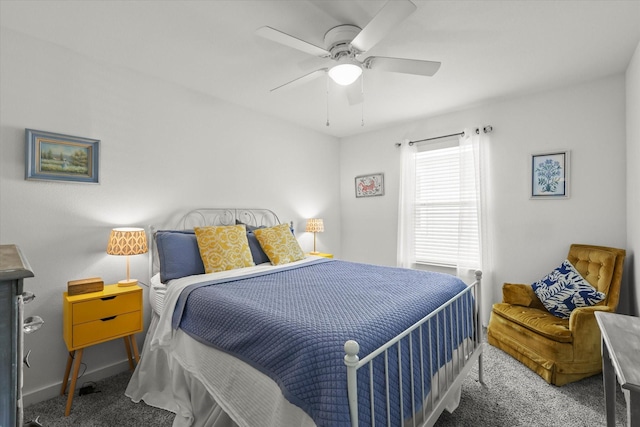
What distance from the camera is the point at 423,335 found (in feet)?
5.32

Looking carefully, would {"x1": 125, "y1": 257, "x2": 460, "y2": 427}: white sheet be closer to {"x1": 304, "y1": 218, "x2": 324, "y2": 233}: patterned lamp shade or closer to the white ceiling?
{"x1": 304, "y1": 218, "x2": 324, "y2": 233}: patterned lamp shade

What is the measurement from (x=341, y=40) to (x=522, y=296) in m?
2.78

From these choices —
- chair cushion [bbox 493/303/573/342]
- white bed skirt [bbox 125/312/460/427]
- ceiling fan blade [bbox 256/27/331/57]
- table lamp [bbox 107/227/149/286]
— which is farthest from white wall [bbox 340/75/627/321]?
table lamp [bbox 107/227/149/286]

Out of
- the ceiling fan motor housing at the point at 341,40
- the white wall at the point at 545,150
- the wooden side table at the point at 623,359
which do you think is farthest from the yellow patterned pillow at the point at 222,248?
the white wall at the point at 545,150

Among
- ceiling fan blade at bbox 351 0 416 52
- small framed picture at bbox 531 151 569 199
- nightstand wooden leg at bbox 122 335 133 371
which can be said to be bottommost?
nightstand wooden leg at bbox 122 335 133 371

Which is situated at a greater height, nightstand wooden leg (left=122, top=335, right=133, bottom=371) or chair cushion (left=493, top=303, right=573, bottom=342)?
chair cushion (left=493, top=303, right=573, bottom=342)

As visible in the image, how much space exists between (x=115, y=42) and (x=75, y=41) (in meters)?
0.29

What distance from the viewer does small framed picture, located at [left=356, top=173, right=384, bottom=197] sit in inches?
177

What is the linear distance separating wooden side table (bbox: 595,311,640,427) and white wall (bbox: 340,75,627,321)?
183 centimetres

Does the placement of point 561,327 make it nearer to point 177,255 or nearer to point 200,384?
point 200,384

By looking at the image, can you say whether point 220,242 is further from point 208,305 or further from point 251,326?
point 251,326

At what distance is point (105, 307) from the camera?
2.18m

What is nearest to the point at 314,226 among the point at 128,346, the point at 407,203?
the point at 407,203

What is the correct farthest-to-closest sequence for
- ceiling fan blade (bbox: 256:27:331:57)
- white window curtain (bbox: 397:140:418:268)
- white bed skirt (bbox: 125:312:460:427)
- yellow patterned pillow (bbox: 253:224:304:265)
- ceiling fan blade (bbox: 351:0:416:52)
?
white window curtain (bbox: 397:140:418:268)
yellow patterned pillow (bbox: 253:224:304:265)
ceiling fan blade (bbox: 256:27:331:57)
ceiling fan blade (bbox: 351:0:416:52)
white bed skirt (bbox: 125:312:460:427)
